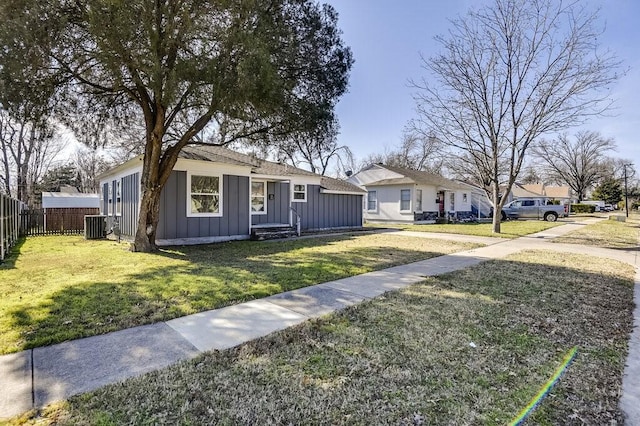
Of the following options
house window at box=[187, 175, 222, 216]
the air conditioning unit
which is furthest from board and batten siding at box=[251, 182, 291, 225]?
the air conditioning unit

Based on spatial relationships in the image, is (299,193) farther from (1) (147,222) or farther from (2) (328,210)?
(1) (147,222)

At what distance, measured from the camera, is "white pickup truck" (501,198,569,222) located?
87.6 feet

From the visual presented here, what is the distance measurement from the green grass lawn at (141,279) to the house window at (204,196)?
56.8 inches

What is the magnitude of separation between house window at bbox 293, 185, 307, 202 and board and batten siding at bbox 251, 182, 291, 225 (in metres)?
0.56

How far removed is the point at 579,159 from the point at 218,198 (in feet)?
213

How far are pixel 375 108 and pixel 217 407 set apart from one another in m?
21.0

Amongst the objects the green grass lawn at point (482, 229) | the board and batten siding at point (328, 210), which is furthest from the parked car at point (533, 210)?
the board and batten siding at point (328, 210)

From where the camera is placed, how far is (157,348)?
131 inches

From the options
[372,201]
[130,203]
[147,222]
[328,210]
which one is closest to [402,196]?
[372,201]

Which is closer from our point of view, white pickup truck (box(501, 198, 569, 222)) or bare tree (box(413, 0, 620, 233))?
bare tree (box(413, 0, 620, 233))

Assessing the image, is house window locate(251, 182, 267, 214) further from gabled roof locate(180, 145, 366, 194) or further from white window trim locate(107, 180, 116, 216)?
white window trim locate(107, 180, 116, 216)

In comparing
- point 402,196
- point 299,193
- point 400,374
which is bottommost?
point 400,374

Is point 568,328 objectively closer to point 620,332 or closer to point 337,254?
point 620,332

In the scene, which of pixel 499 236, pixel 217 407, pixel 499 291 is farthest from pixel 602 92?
pixel 217 407
